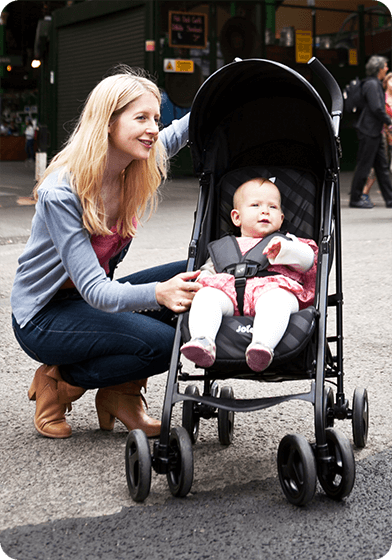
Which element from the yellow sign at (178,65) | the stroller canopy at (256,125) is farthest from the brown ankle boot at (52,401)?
the yellow sign at (178,65)

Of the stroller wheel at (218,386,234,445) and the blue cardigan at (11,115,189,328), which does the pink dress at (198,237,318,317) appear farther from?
the stroller wheel at (218,386,234,445)

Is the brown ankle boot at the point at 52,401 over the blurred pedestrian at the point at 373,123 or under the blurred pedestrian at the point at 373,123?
under

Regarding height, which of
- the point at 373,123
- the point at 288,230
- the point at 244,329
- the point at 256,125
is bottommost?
the point at 244,329

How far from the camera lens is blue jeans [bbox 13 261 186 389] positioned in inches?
125

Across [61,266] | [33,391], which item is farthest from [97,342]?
[33,391]

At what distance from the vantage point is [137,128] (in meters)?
3.08

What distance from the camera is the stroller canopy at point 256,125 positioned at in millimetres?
3357

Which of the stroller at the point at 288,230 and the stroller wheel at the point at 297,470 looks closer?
the stroller wheel at the point at 297,470

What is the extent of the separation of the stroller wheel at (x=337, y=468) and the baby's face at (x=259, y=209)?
3.11ft

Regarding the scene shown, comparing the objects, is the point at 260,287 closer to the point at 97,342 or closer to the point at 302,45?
the point at 97,342

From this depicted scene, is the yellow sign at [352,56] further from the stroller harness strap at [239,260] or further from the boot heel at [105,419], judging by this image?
the boot heel at [105,419]

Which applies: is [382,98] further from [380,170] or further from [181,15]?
[181,15]

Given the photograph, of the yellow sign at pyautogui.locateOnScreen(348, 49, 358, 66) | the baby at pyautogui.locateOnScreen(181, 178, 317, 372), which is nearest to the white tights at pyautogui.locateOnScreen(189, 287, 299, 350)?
the baby at pyautogui.locateOnScreen(181, 178, 317, 372)

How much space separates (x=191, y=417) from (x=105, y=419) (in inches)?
19.0
